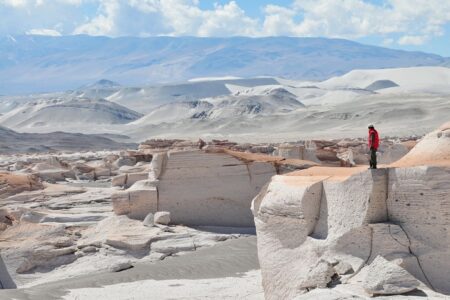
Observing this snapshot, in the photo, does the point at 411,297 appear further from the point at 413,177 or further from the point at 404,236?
the point at 413,177

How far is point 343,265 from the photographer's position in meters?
8.64

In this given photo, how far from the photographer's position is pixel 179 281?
12461 mm

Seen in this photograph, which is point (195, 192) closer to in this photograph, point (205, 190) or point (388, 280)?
point (205, 190)

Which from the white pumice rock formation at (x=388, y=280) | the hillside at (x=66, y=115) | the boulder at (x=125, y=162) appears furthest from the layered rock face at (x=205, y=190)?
the hillside at (x=66, y=115)

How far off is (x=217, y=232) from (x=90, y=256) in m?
2.94

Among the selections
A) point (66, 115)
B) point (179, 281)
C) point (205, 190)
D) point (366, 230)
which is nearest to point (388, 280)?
point (366, 230)

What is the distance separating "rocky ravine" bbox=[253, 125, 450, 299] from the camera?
26.8 feet

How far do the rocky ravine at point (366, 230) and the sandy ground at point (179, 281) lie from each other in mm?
1403

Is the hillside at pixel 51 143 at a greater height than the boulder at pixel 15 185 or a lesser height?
lesser

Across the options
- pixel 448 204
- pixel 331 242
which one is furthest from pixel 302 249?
pixel 448 204

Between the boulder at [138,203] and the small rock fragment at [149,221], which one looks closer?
the small rock fragment at [149,221]

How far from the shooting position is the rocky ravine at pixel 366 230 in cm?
816

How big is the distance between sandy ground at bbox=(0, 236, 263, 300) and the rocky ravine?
1.40 m

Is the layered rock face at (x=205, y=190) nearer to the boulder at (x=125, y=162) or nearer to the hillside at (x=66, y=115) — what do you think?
the boulder at (x=125, y=162)
